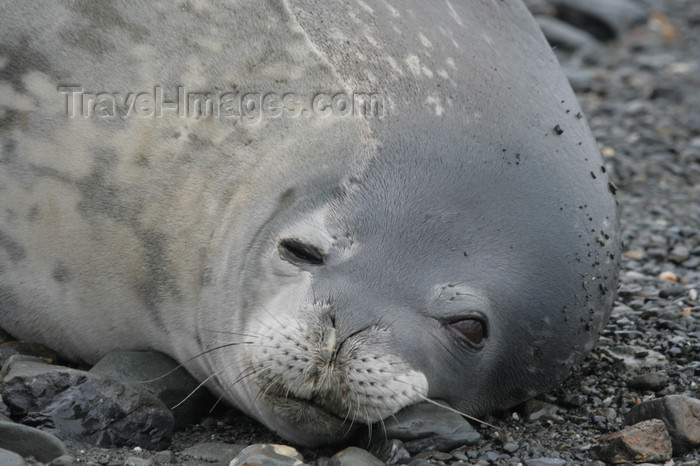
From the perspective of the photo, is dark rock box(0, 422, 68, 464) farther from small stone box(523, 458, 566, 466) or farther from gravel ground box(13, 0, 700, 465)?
small stone box(523, 458, 566, 466)

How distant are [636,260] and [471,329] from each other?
109 inches

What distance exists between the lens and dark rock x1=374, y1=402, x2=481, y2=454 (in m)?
3.92

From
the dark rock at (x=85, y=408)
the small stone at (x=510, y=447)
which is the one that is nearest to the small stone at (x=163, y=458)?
the dark rock at (x=85, y=408)

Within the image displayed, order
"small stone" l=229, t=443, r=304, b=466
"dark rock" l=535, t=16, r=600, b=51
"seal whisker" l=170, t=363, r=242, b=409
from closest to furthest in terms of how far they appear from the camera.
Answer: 1. "small stone" l=229, t=443, r=304, b=466
2. "seal whisker" l=170, t=363, r=242, b=409
3. "dark rock" l=535, t=16, r=600, b=51

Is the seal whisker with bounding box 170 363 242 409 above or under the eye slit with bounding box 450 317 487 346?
under

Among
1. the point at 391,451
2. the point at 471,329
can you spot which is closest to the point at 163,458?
the point at 391,451

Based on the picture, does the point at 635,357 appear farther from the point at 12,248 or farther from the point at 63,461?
the point at 12,248

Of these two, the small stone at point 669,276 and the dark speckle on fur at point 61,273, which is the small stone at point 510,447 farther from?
the small stone at point 669,276

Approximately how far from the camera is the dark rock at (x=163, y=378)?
168 inches

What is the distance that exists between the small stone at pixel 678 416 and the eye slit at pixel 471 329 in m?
0.77

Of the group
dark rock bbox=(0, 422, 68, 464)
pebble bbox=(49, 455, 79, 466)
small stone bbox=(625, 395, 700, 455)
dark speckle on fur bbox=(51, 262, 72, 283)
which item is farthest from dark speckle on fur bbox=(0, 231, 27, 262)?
small stone bbox=(625, 395, 700, 455)

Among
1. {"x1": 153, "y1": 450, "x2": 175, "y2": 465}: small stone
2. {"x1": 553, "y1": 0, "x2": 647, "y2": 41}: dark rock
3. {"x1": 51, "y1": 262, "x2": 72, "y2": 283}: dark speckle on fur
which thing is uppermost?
{"x1": 553, "y1": 0, "x2": 647, "y2": 41}: dark rock

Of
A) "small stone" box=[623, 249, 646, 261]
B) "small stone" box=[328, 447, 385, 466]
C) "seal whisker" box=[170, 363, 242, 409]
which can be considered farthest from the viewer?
"small stone" box=[623, 249, 646, 261]

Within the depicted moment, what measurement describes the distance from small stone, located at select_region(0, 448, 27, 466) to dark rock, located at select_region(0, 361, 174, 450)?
1.48ft
